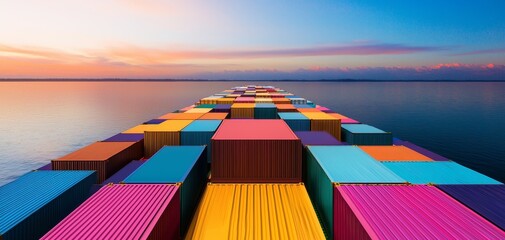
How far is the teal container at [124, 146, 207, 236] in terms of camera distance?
11.1m

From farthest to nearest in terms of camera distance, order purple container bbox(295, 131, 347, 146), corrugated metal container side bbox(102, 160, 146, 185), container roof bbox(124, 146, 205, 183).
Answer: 1. purple container bbox(295, 131, 347, 146)
2. corrugated metal container side bbox(102, 160, 146, 185)
3. container roof bbox(124, 146, 205, 183)

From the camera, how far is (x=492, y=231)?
24.0 feet

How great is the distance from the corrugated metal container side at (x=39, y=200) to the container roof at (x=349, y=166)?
11.6m

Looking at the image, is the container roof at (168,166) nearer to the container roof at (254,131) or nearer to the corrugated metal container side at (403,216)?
the container roof at (254,131)

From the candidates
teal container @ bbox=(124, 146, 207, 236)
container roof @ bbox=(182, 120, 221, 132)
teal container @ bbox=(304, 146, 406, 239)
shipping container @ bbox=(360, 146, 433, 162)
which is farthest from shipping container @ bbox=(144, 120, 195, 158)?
shipping container @ bbox=(360, 146, 433, 162)

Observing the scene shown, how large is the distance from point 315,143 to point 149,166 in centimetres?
1027

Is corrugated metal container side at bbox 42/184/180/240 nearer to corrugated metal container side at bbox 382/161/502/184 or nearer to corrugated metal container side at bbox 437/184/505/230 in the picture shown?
corrugated metal container side at bbox 437/184/505/230

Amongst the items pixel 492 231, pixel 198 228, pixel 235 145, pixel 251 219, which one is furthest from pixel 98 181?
pixel 492 231

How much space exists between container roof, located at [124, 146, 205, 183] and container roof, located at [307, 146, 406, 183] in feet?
20.6

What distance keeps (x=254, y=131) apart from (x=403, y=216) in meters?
9.82

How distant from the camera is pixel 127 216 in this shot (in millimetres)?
8078

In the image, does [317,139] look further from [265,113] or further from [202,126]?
[265,113]

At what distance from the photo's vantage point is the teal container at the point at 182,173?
1112 cm

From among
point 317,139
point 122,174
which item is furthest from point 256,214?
point 122,174
